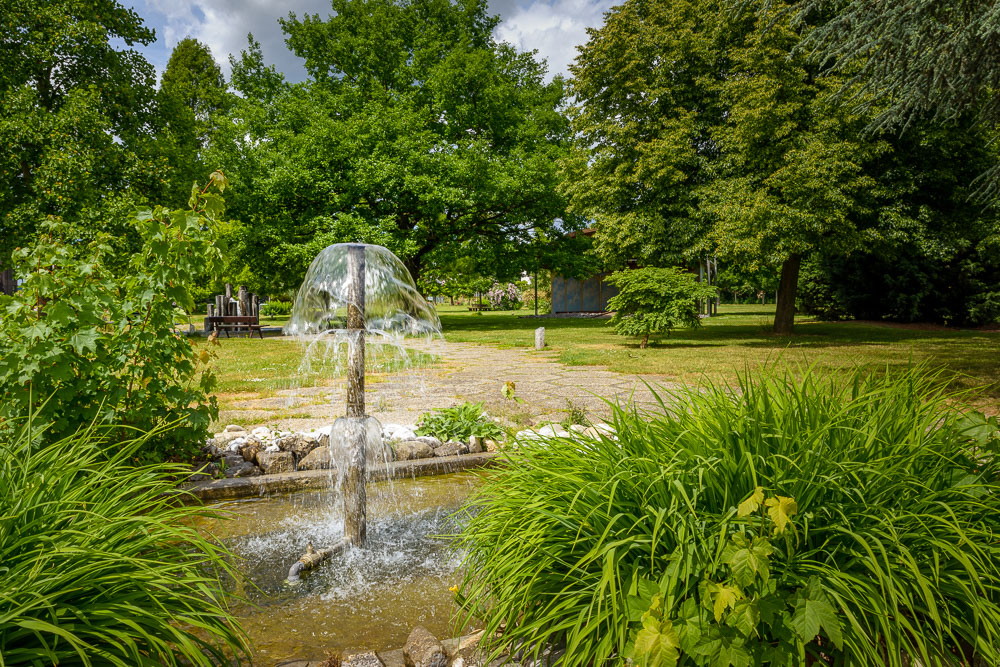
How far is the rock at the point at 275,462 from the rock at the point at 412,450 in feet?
2.68

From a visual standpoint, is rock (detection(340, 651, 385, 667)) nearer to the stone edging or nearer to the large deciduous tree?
the stone edging

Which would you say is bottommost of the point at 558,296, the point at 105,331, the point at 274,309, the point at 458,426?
the point at 458,426

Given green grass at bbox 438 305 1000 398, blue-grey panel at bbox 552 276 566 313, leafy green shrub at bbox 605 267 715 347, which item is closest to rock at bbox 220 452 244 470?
green grass at bbox 438 305 1000 398

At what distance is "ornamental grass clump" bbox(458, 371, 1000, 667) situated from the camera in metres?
1.25

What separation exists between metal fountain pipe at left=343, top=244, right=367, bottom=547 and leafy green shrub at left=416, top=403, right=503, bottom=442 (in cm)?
152

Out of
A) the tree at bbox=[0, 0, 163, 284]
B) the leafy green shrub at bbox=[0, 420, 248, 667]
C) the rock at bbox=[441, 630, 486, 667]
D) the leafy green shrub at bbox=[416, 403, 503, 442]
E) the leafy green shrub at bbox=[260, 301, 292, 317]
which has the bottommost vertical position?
the rock at bbox=[441, 630, 486, 667]

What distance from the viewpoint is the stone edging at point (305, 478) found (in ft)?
12.0

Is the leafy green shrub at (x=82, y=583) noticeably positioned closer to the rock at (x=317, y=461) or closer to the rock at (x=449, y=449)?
the rock at (x=317, y=461)

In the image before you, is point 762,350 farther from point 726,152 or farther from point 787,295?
point 726,152

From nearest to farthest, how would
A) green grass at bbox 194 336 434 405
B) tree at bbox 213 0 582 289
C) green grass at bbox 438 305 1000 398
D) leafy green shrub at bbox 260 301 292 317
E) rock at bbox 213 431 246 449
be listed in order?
1. rock at bbox 213 431 246 449
2. green grass at bbox 194 336 434 405
3. green grass at bbox 438 305 1000 398
4. tree at bbox 213 0 582 289
5. leafy green shrub at bbox 260 301 292 317

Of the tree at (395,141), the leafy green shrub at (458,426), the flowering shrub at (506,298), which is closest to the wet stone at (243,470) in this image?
the leafy green shrub at (458,426)

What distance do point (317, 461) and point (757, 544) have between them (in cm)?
354

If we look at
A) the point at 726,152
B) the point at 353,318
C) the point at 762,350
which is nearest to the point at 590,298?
the point at 726,152

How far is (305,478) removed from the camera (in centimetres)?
389
